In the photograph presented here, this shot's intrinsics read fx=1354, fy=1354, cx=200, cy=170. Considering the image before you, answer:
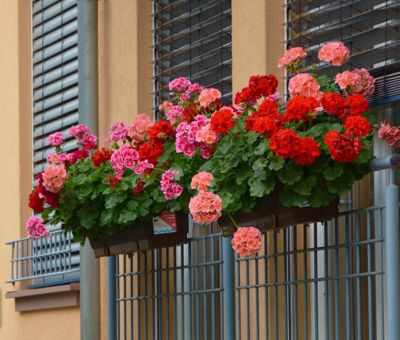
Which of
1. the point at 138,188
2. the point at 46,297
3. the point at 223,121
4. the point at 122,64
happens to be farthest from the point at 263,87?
the point at 46,297

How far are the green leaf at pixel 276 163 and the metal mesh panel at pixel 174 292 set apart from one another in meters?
1.80

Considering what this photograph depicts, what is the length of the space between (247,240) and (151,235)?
1757 millimetres

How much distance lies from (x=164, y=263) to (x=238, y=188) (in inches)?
103

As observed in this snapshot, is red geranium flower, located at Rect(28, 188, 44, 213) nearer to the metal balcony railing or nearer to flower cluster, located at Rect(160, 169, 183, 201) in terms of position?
flower cluster, located at Rect(160, 169, 183, 201)

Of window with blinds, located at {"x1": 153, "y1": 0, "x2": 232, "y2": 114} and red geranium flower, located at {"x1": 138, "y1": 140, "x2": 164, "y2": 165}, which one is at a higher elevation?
window with blinds, located at {"x1": 153, "y1": 0, "x2": 232, "y2": 114}

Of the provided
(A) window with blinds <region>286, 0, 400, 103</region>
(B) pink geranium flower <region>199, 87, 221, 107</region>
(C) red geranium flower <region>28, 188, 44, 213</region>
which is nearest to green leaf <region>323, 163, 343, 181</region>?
(A) window with blinds <region>286, 0, 400, 103</region>

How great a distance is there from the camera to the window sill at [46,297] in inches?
430

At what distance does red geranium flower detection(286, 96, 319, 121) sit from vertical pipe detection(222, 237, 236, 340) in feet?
4.21

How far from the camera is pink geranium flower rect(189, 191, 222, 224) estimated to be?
Result: 22.2 feet

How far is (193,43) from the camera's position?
9.70 metres

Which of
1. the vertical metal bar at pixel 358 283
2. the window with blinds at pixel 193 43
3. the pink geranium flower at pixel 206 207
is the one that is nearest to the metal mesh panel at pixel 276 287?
the vertical metal bar at pixel 358 283

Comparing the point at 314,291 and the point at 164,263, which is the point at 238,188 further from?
the point at 164,263

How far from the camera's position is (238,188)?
697 cm

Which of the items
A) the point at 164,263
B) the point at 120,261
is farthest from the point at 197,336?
the point at 120,261
